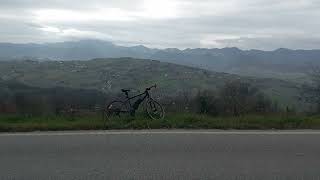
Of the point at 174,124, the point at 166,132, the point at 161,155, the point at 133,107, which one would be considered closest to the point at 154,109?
the point at 133,107

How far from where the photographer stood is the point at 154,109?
12.1 metres

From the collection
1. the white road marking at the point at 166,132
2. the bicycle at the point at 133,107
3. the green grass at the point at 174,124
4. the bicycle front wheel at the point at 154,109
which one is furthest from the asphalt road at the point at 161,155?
the bicycle at the point at 133,107

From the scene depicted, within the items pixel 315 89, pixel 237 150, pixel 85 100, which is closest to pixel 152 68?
pixel 315 89

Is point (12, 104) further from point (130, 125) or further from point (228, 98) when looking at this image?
point (228, 98)

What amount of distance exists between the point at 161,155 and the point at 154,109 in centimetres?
455

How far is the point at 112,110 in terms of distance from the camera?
39.5 feet

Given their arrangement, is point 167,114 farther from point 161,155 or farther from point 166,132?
point 161,155

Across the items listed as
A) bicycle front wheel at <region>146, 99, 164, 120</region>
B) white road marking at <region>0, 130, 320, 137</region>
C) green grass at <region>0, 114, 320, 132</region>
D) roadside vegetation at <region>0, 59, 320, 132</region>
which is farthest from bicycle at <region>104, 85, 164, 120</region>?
white road marking at <region>0, 130, 320, 137</region>

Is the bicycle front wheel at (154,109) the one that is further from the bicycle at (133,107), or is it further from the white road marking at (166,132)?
the white road marking at (166,132)

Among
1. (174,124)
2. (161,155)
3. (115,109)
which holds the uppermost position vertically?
(115,109)

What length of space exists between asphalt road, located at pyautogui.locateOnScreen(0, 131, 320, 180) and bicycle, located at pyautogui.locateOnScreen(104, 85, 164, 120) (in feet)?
7.41

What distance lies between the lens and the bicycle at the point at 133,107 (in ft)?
39.2

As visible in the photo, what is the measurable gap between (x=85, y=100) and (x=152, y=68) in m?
57.2

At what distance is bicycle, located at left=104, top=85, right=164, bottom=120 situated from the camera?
12.0 meters
